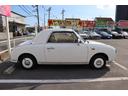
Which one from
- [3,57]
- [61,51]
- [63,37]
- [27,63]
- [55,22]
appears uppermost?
[55,22]

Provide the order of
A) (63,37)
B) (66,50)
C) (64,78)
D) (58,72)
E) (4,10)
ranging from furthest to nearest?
1. (4,10)
2. (63,37)
3. (66,50)
4. (58,72)
5. (64,78)

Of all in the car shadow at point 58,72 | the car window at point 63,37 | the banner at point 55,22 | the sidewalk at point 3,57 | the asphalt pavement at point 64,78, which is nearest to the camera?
the asphalt pavement at point 64,78

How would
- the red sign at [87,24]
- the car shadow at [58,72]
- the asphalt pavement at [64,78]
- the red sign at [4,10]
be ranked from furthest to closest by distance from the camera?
the red sign at [87,24] → the red sign at [4,10] → the car shadow at [58,72] → the asphalt pavement at [64,78]

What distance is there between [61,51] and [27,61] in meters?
1.44

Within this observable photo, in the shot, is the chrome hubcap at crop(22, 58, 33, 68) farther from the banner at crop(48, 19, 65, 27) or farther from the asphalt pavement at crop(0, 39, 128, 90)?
the banner at crop(48, 19, 65, 27)

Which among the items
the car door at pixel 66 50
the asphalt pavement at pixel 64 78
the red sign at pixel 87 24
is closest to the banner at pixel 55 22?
the red sign at pixel 87 24

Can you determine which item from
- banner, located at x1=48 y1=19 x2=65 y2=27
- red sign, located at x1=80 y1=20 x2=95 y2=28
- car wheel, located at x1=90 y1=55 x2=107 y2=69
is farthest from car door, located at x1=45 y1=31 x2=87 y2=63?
red sign, located at x1=80 y1=20 x2=95 y2=28

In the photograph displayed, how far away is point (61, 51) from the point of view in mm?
9047

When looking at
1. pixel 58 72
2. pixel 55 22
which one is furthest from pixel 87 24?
pixel 58 72

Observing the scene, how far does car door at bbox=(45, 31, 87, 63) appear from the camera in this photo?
9031 mm

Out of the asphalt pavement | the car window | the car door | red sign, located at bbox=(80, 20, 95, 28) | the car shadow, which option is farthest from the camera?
red sign, located at bbox=(80, 20, 95, 28)

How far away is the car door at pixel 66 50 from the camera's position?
9.03 metres

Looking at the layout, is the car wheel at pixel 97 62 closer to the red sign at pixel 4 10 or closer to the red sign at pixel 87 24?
the red sign at pixel 4 10

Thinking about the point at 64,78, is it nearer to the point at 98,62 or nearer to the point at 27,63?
the point at 98,62
